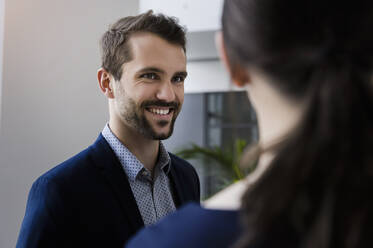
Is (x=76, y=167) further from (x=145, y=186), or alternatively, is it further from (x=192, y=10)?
(x=192, y=10)

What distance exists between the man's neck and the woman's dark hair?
1.22 meters

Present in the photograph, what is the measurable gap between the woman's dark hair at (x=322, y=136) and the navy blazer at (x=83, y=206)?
1014mm

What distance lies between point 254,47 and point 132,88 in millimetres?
1242

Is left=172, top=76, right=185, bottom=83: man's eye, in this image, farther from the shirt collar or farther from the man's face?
the shirt collar

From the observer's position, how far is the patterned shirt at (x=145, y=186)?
1.65 meters

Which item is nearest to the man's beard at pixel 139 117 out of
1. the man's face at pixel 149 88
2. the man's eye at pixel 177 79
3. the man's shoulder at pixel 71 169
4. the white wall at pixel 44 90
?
the man's face at pixel 149 88

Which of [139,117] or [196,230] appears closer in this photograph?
[196,230]

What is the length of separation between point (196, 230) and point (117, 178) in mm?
1059

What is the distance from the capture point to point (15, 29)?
7.33 feet

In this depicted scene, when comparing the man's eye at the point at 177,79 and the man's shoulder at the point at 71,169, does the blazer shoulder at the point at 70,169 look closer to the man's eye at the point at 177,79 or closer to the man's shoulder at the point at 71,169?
the man's shoulder at the point at 71,169

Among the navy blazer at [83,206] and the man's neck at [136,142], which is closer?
the navy blazer at [83,206]

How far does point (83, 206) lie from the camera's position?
1521 millimetres

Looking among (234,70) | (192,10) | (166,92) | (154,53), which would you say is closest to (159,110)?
(166,92)

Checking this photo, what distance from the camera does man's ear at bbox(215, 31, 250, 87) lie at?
0.64m
